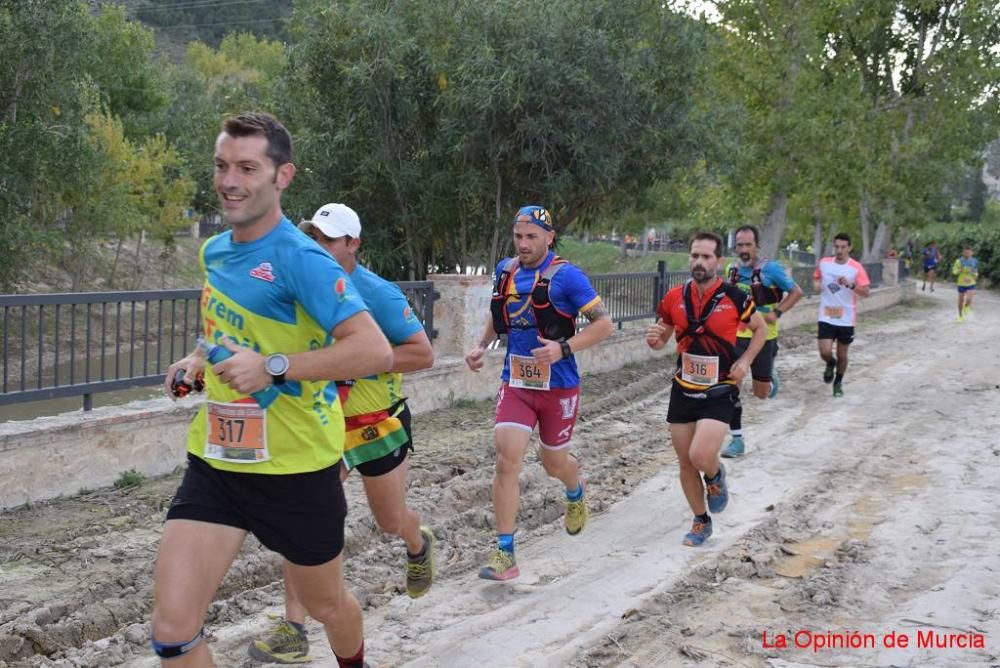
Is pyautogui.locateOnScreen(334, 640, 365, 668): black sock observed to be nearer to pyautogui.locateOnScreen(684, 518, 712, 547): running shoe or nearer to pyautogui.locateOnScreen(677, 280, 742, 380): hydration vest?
pyautogui.locateOnScreen(684, 518, 712, 547): running shoe

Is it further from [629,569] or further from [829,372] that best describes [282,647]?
[829,372]

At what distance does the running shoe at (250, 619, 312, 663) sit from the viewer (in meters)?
4.85

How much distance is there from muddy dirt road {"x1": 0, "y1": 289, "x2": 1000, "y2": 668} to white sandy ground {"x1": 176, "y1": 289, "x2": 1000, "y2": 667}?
2 centimetres

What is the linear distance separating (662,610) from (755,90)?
2379 cm

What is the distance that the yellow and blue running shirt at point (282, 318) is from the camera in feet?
11.0

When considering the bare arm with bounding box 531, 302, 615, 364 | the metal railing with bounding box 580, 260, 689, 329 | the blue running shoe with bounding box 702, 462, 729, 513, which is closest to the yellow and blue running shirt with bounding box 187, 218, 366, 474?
the bare arm with bounding box 531, 302, 615, 364

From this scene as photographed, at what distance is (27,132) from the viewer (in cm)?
2625

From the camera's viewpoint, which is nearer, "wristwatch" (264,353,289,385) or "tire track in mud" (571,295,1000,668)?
"wristwatch" (264,353,289,385)

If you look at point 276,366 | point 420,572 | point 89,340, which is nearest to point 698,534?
point 420,572

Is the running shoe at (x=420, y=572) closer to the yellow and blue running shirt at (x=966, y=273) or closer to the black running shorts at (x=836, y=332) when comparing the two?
the black running shorts at (x=836, y=332)

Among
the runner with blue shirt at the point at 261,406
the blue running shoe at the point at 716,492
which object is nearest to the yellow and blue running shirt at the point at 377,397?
the runner with blue shirt at the point at 261,406

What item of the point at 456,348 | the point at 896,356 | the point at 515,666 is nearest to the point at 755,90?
the point at 896,356

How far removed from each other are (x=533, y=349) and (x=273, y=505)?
2.88 meters

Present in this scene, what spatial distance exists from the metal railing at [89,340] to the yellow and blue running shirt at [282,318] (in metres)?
4.49
